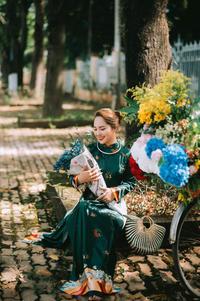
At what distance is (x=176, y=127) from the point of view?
4.04 m

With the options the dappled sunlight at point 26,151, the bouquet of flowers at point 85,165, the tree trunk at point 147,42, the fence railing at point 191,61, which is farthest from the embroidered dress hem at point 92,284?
the fence railing at point 191,61

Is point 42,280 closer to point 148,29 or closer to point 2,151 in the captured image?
point 148,29

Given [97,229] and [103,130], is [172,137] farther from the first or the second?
[97,229]

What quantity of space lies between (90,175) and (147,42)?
3271 mm

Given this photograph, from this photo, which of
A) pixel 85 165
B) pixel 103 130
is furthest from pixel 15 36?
pixel 85 165

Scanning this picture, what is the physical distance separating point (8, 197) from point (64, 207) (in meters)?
1.80

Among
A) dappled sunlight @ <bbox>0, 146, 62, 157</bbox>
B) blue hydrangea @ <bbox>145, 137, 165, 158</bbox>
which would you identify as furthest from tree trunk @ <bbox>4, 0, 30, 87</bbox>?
blue hydrangea @ <bbox>145, 137, 165, 158</bbox>

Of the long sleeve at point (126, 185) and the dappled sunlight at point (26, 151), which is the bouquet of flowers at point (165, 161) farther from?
the dappled sunlight at point (26, 151)

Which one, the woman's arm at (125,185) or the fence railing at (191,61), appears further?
the fence railing at (191,61)

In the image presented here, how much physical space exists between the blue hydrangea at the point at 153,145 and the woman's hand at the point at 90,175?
58cm

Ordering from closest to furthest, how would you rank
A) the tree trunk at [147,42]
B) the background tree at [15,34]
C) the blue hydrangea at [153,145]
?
the blue hydrangea at [153,145]
the tree trunk at [147,42]
the background tree at [15,34]

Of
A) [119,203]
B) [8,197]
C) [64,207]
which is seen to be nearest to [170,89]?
[119,203]

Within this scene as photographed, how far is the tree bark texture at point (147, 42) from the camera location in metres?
7.23

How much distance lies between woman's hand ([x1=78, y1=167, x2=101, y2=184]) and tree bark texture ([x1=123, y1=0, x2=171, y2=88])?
9.98 ft
